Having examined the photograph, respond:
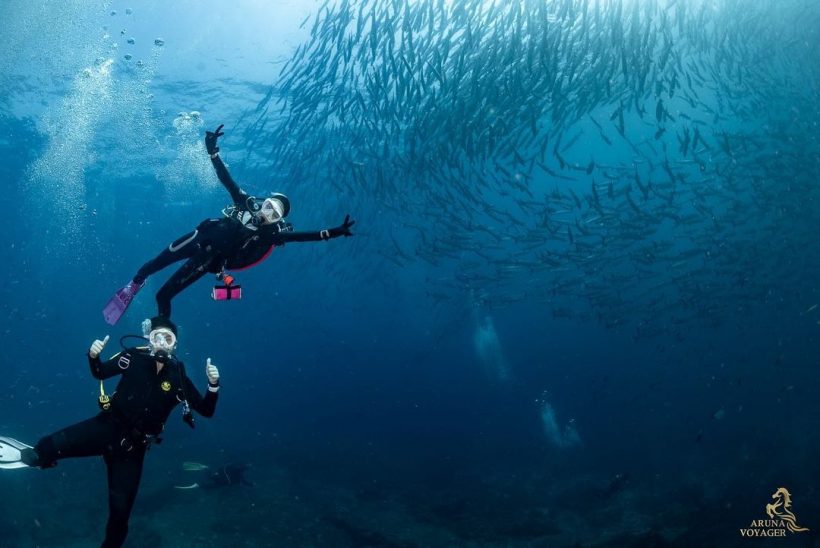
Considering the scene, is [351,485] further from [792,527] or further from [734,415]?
[734,415]

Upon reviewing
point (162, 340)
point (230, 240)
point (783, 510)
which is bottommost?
point (783, 510)

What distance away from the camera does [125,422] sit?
583cm

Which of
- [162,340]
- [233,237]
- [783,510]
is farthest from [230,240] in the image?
[783,510]

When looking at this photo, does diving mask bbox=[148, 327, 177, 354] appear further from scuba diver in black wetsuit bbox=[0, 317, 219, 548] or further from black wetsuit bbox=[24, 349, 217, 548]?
black wetsuit bbox=[24, 349, 217, 548]

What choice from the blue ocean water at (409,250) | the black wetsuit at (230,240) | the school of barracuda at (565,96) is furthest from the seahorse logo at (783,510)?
the black wetsuit at (230,240)

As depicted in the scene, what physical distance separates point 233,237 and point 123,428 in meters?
2.59

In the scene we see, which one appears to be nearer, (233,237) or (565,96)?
(233,237)

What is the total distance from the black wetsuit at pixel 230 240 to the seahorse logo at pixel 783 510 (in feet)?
53.8

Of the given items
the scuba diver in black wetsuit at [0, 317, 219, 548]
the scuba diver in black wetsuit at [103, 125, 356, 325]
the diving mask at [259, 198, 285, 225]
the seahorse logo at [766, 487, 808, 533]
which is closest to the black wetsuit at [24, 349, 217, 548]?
the scuba diver in black wetsuit at [0, 317, 219, 548]

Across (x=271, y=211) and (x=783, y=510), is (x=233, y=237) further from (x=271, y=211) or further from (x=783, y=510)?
(x=783, y=510)

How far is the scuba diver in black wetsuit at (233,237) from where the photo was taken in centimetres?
667

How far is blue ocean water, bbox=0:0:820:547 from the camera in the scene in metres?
16.0

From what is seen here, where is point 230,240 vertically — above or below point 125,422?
above

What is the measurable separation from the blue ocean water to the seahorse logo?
302 millimetres
